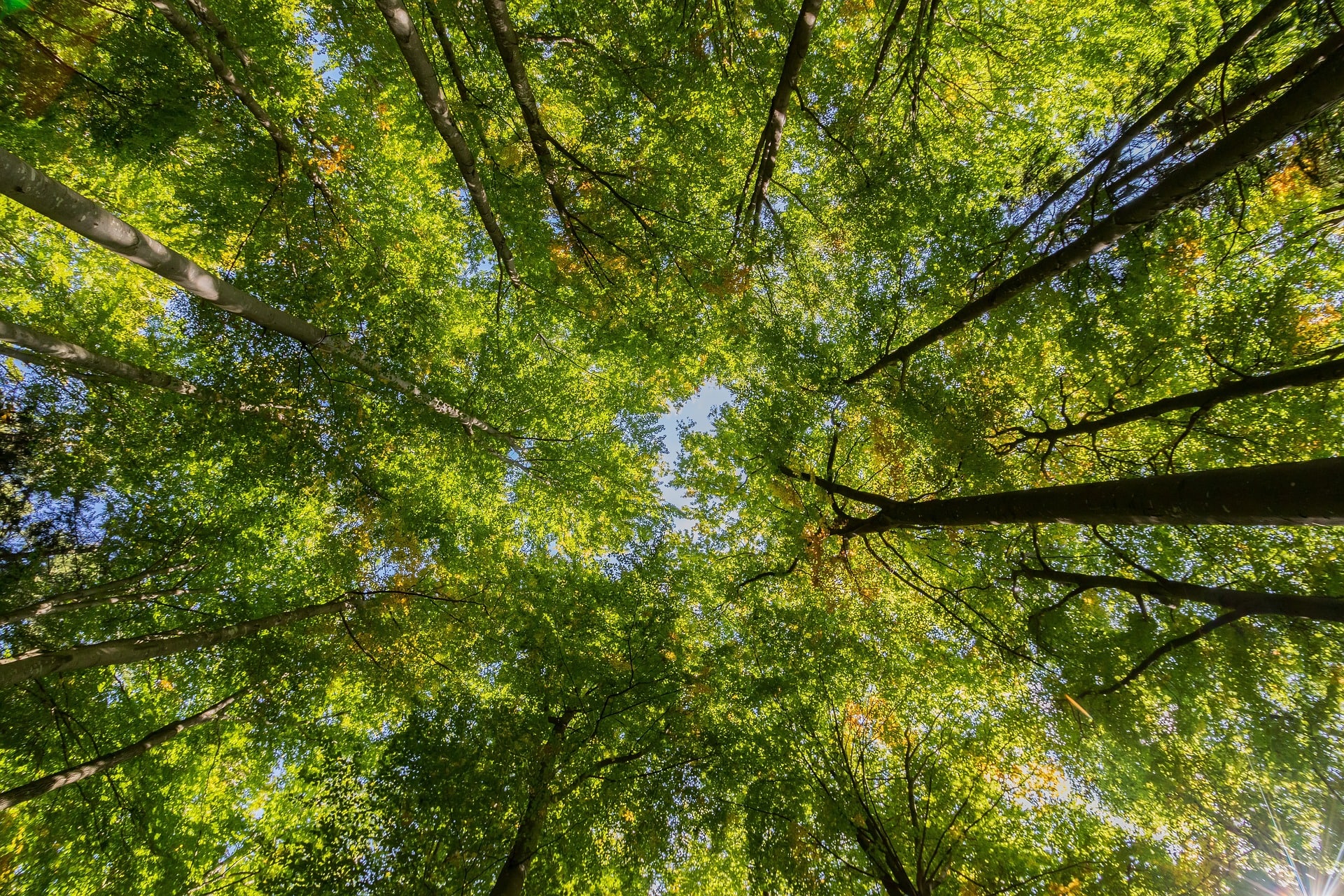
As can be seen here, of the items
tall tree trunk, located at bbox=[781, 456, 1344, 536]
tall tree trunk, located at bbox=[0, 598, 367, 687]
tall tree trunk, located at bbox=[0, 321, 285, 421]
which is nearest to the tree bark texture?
tall tree trunk, located at bbox=[0, 321, 285, 421]

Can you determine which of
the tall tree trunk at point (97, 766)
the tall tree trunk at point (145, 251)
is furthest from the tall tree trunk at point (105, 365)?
the tall tree trunk at point (97, 766)

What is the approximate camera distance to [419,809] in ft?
17.5

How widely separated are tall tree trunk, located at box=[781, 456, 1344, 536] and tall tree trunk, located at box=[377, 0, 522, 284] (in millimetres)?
6912

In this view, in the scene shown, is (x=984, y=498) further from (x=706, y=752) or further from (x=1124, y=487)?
(x=706, y=752)

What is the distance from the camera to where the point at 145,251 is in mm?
3635

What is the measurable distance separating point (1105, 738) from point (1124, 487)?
574 centimetres

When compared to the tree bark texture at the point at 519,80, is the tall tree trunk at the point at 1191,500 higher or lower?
lower

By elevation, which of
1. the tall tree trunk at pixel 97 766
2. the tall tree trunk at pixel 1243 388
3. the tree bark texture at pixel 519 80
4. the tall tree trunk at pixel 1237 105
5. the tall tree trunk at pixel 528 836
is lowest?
the tall tree trunk at pixel 97 766

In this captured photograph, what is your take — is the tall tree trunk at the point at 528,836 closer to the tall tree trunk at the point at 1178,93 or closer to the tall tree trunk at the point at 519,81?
the tall tree trunk at the point at 519,81

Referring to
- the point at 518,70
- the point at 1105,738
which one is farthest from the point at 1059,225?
the point at 1105,738

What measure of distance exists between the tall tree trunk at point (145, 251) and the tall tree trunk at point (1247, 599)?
30.6ft

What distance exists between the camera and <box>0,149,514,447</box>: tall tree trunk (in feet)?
9.68

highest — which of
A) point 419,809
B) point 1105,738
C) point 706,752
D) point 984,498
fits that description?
point 984,498

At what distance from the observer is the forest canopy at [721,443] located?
5215 mm
